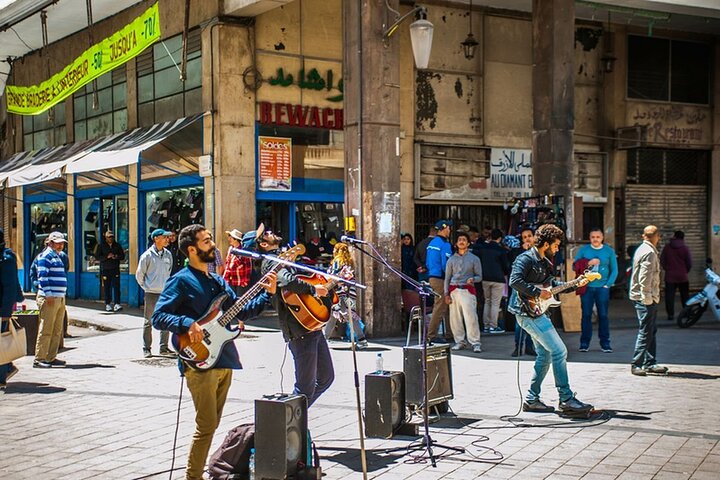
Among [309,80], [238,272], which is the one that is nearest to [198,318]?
[238,272]

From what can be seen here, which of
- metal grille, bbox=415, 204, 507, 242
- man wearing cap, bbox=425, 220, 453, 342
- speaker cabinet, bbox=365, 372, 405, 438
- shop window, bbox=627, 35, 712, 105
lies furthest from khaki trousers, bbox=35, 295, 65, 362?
shop window, bbox=627, 35, 712, 105

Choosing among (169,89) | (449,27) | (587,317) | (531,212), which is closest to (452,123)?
(449,27)

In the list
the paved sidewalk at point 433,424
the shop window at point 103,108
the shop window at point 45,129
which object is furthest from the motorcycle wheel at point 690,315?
the shop window at point 45,129

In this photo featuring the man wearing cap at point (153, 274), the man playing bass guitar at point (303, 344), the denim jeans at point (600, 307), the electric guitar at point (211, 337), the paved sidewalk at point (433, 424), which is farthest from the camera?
the denim jeans at point (600, 307)

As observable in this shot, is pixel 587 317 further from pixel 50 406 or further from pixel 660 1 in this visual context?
pixel 660 1

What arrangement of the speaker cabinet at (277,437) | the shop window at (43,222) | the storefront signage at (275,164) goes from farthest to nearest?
the shop window at (43,222), the storefront signage at (275,164), the speaker cabinet at (277,437)

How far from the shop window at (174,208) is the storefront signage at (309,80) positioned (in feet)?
9.22

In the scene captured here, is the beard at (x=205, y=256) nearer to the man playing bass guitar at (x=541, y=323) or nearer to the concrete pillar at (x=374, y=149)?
the man playing bass guitar at (x=541, y=323)

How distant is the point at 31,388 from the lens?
10.2m

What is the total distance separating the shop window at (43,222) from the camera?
24.3 metres

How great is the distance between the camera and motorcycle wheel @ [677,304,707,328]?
52.6 feet

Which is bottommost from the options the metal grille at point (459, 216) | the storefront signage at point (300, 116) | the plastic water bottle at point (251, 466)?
the plastic water bottle at point (251, 466)

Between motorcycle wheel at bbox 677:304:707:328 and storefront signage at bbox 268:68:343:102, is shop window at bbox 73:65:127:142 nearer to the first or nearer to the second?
storefront signage at bbox 268:68:343:102

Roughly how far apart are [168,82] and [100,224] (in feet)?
15.8
